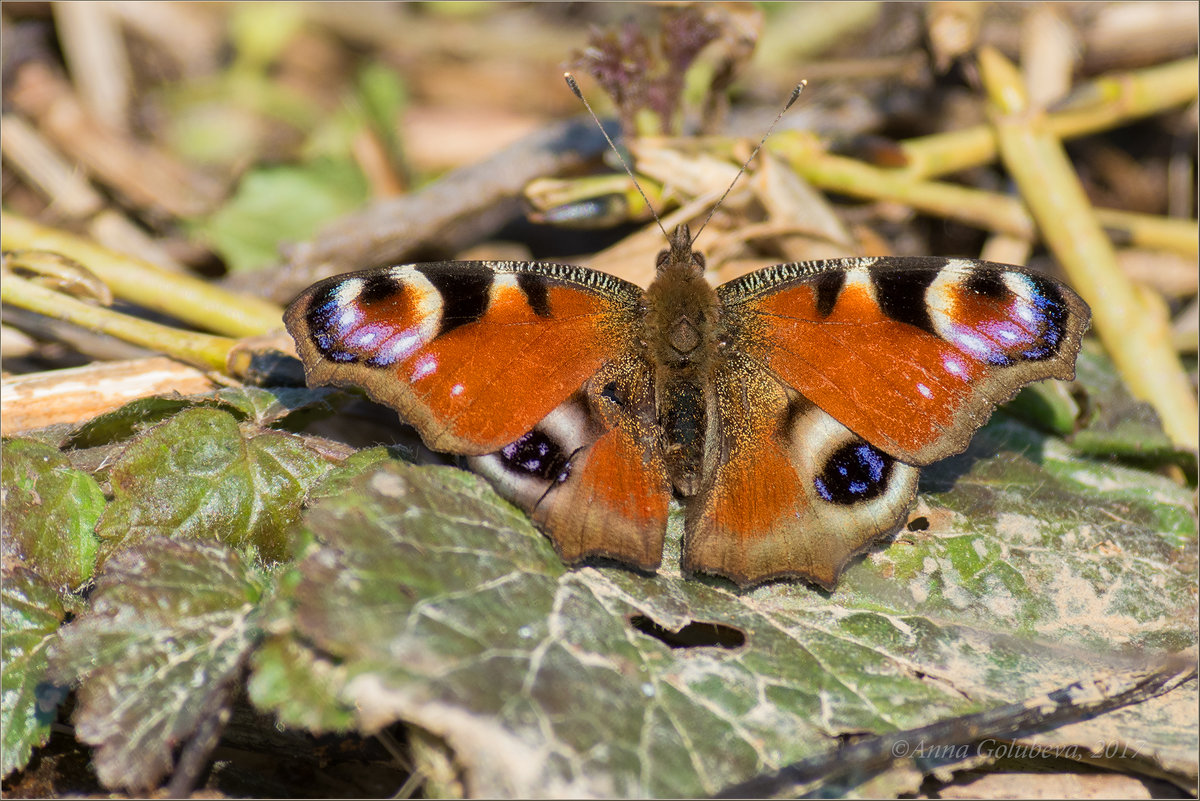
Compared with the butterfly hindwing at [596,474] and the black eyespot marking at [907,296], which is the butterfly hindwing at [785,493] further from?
the black eyespot marking at [907,296]

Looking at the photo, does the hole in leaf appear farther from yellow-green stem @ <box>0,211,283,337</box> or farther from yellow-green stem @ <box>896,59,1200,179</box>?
yellow-green stem @ <box>896,59,1200,179</box>

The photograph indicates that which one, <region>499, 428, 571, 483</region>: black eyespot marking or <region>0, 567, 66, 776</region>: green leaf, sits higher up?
<region>499, 428, 571, 483</region>: black eyespot marking

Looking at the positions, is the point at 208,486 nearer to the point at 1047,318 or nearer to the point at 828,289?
the point at 828,289

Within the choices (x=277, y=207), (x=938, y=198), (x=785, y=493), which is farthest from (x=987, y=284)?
(x=277, y=207)

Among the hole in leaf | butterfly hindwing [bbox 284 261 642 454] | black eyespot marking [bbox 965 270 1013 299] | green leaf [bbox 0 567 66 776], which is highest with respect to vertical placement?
black eyespot marking [bbox 965 270 1013 299]

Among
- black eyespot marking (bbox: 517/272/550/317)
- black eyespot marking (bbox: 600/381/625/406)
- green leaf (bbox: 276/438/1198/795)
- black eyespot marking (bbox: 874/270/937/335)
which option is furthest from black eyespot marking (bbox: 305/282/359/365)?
black eyespot marking (bbox: 874/270/937/335)

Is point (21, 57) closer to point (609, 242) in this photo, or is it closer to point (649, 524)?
point (609, 242)

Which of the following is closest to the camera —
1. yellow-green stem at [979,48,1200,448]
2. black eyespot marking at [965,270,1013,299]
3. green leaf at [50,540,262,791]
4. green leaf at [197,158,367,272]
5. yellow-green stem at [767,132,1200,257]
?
green leaf at [50,540,262,791]
